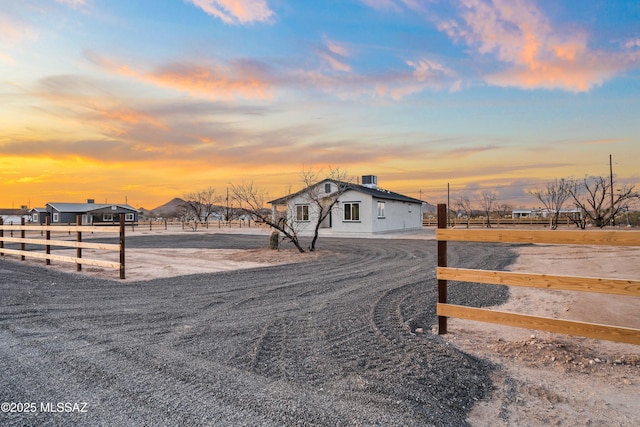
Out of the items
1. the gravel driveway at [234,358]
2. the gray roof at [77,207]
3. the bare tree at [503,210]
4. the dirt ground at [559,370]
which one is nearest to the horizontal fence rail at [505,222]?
the bare tree at [503,210]

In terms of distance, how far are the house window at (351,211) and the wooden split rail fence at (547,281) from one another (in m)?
23.7

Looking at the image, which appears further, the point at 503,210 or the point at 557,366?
the point at 503,210

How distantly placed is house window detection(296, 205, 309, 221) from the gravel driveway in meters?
22.5

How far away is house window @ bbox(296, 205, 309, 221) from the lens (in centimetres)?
3044

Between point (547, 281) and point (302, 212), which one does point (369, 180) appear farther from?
point (547, 281)

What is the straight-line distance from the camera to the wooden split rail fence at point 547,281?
146 inches

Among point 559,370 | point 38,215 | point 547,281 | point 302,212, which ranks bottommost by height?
point 559,370

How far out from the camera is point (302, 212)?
30641 mm

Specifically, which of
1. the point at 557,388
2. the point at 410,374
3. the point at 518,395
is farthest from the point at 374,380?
the point at 557,388

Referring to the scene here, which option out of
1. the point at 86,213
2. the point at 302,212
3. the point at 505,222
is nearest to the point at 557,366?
the point at 302,212

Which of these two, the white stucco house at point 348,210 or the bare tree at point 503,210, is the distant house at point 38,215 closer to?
the white stucco house at point 348,210

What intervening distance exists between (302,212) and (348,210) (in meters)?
3.81

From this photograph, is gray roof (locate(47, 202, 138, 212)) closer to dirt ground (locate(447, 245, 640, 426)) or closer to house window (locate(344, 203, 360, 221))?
house window (locate(344, 203, 360, 221))

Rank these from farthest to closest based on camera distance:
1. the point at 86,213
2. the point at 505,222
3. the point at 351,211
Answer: the point at 86,213
the point at 505,222
the point at 351,211
